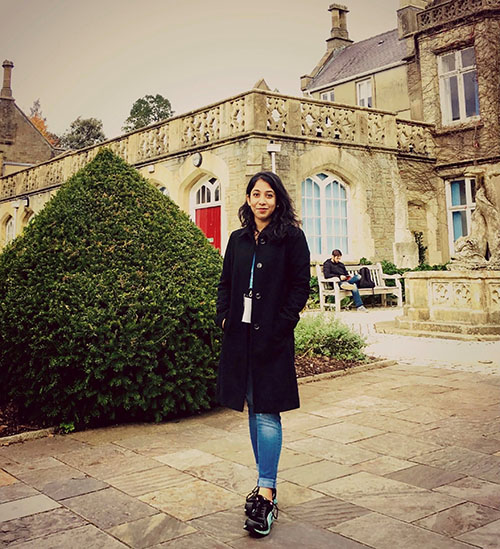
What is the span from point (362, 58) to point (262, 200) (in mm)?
26922

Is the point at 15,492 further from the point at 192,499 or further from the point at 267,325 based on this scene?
the point at 267,325

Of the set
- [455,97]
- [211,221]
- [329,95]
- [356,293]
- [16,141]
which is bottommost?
[356,293]

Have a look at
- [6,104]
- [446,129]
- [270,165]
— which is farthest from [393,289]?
[6,104]

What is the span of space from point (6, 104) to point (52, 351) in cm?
3833

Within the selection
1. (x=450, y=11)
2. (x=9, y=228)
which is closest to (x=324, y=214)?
(x=450, y=11)

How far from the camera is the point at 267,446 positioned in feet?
9.45

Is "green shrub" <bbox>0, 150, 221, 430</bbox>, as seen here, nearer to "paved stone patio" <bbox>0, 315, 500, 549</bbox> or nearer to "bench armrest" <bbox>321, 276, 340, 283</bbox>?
"paved stone patio" <bbox>0, 315, 500, 549</bbox>

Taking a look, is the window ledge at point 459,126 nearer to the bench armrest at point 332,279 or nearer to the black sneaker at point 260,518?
the bench armrest at point 332,279

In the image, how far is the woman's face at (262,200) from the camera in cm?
312

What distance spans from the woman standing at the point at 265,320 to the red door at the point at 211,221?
13536 millimetres

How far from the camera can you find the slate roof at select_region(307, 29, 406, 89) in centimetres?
2531

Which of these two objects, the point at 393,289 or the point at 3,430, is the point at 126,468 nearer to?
the point at 3,430

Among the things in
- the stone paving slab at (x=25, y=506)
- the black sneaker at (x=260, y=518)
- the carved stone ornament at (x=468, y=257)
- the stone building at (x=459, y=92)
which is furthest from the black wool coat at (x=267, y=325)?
the stone building at (x=459, y=92)

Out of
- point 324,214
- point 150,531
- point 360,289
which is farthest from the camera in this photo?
point 324,214
